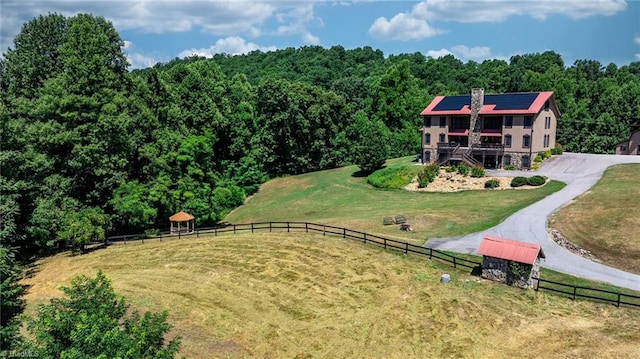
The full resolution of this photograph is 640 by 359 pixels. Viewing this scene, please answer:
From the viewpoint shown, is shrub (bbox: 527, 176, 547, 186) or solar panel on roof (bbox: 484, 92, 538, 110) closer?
shrub (bbox: 527, 176, 547, 186)

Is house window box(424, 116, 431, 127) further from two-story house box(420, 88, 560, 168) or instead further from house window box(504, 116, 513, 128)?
house window box(504, 116, 513, 128)

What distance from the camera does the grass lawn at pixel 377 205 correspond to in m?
38.5

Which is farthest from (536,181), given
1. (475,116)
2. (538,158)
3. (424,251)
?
(424,251)

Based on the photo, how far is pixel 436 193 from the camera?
171 ft

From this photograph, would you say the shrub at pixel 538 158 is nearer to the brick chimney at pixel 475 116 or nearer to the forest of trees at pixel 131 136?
the brick chimney at pixel 475 116

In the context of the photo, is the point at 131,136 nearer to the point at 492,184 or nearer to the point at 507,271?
the point at 507,271

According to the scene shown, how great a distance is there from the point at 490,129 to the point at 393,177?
607 inches

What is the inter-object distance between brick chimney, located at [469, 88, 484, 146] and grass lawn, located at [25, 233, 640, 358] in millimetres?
34570

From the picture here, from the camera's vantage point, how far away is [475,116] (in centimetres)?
6150

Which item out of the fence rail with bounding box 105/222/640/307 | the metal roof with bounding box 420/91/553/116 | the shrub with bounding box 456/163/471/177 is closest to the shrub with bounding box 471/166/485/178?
the shrub with bounding box 456/163/471/177

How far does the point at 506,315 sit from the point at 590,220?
17104mm

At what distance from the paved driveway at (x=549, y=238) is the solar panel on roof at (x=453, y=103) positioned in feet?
44.0

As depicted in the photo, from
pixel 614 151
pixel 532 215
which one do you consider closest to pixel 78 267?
pixel 532 215

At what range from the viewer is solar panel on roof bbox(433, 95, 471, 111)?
64.6 metres
